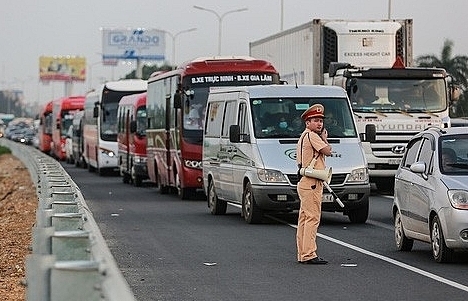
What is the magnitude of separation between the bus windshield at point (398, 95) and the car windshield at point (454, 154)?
13673mm

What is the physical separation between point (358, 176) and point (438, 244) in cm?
648

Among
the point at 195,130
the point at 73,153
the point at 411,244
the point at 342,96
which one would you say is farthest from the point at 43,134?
the point at 411,244

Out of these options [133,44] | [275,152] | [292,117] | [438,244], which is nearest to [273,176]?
[275,152]

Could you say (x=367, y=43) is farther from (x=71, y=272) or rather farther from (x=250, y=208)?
(x=71, y=272)

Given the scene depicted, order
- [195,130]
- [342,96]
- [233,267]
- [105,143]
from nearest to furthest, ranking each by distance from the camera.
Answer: [233,267], [342,96], [195,130], [105,143]

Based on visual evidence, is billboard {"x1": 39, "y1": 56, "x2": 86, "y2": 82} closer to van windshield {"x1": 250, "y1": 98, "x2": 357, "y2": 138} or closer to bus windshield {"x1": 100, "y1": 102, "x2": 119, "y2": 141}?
bus windshield {"x1": 100, "y1": 102, "x2": 119, "y2": 141}

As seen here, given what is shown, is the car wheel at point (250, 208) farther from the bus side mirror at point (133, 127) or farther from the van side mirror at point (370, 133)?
the bus side mirror at point (133, 127)

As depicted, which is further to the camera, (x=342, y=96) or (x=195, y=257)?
(x=342, y=96)

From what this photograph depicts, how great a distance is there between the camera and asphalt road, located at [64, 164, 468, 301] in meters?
12.9

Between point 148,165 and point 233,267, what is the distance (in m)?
20.8

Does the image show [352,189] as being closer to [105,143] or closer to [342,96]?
[342,96]

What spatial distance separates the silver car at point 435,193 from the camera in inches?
590

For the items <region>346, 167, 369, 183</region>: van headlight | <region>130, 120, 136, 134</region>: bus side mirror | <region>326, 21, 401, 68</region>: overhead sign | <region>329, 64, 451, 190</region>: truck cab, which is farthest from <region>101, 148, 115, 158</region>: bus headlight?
<region>346, 167, 369, 183</region>: van headlight

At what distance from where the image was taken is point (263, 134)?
22.5 metres
